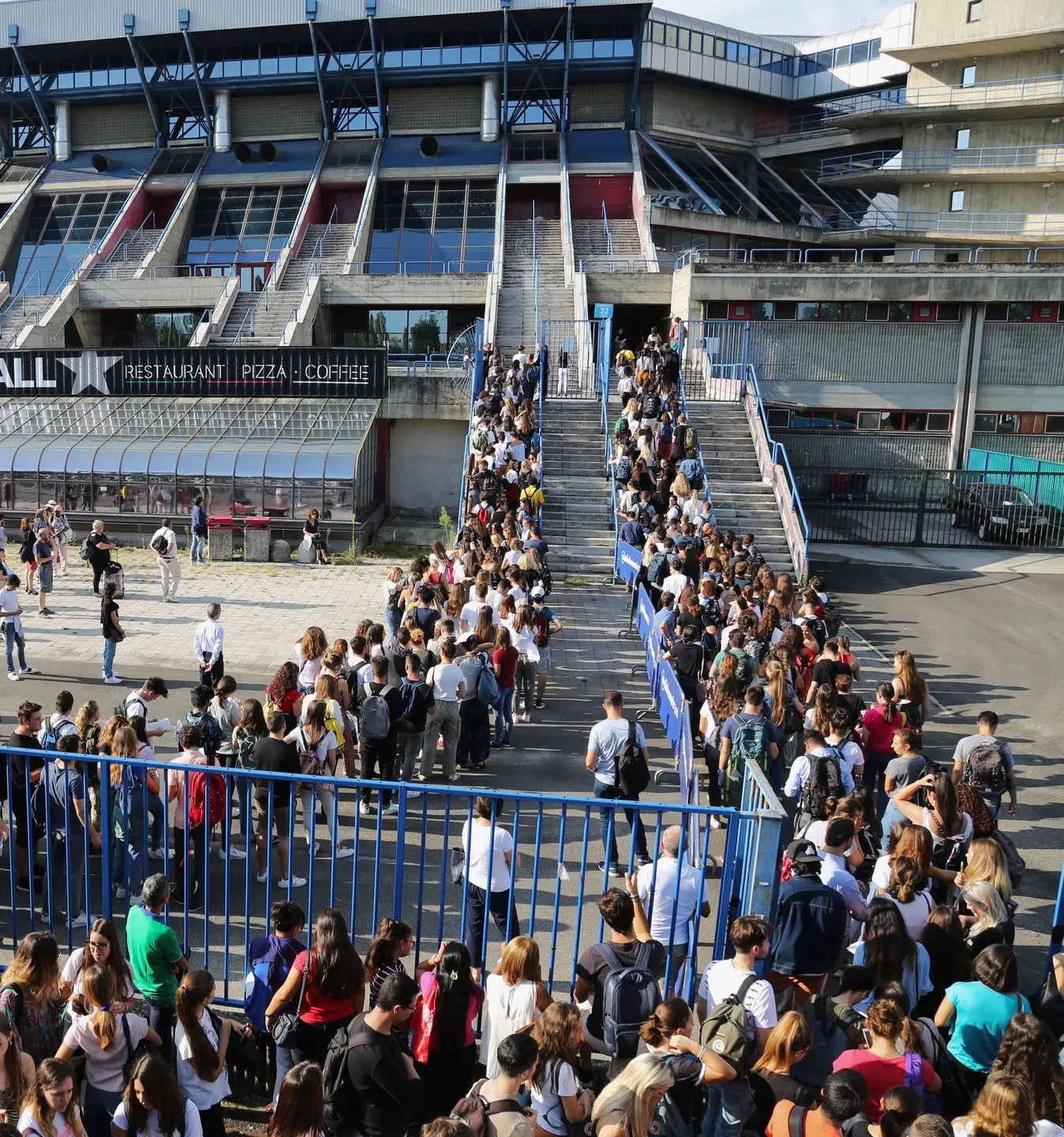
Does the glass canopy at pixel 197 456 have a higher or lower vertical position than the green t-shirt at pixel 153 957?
higher

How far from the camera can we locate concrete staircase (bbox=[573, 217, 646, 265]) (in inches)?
1375

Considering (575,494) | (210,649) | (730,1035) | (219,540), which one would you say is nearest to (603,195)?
(575,494)

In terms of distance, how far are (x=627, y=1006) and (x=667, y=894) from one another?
1.10 meters

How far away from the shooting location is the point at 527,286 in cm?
3244

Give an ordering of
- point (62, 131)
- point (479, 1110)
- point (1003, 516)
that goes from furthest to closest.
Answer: point (62, 131)
point (1003, 516)
point (479, 1110)

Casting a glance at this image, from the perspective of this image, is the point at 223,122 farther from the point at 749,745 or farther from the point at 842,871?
the point at 842,871

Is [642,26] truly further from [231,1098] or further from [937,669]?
[231,1098]

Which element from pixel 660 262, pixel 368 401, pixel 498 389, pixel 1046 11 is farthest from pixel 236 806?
pixel 1046 11

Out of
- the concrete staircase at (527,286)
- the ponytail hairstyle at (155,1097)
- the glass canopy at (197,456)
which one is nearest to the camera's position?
the ponytail hairstyle at (155,1097)

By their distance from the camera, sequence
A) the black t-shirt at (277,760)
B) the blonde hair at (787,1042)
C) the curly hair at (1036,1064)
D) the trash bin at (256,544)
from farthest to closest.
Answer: the trash bin at (256,544), the black t-shirt at (277,760), the blonde hair at (787,1042), the curly hair at (1036,1064)

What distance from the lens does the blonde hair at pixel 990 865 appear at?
19.2 ft

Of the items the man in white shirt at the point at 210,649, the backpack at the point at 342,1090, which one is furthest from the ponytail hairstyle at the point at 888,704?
the man in white shirt at the point at 210,649

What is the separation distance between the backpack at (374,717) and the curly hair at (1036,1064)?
19.3ft

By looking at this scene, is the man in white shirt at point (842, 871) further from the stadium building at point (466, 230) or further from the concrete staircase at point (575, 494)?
the stadium building at point (466, 230)
